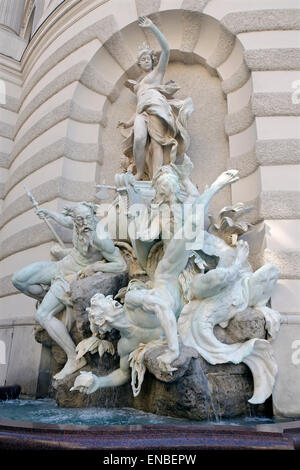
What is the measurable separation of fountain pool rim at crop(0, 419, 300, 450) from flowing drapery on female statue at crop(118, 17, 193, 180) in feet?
14.8

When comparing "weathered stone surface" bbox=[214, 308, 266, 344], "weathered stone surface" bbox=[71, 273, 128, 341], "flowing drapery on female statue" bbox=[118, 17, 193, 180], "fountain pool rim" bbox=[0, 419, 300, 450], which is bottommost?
"fountain pool rim" bbox=[0, 419, 300, 450]

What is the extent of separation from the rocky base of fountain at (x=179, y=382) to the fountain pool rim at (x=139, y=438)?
2.79ft

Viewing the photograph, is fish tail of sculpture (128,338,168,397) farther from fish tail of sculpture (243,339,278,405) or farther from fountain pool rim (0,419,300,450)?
fountain pool rim (0,419,300,450)

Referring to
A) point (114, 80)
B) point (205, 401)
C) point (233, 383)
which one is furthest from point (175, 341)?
point (114, 80)

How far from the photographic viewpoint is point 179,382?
2975 mm

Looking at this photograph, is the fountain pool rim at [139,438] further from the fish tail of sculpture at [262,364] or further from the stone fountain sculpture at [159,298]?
the fish tail of sculpture at [262,364]

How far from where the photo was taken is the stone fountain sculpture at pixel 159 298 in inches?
128

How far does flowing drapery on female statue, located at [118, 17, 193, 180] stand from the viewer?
6.00 m

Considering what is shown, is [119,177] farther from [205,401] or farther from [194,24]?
[194,24]

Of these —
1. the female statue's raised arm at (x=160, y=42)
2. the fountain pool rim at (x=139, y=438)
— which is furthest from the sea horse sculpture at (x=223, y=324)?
the female statue's raised arm at (x=160, y=42)

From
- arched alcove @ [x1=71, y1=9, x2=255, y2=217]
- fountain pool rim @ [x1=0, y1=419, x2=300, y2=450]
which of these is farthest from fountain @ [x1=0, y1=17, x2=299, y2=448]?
arched alcove @ [x1=71, y1=9, x2=255, y2=217]

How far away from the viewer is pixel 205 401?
3.02 meters

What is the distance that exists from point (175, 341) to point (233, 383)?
34.7 inches

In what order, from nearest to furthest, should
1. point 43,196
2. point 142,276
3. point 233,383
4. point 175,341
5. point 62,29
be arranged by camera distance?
point 175,341 → point 233,383 → point 142,276 → point 43,196 → point 62,29
